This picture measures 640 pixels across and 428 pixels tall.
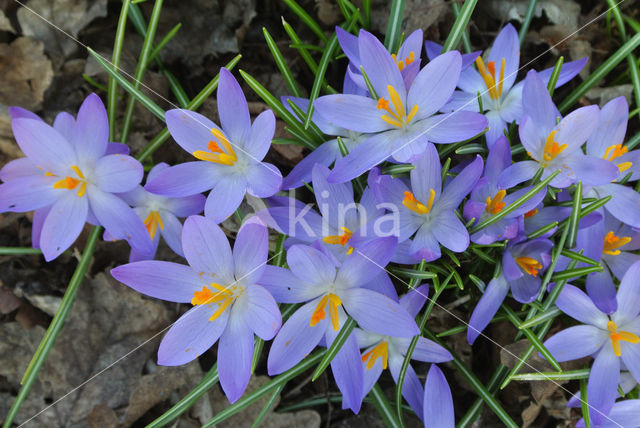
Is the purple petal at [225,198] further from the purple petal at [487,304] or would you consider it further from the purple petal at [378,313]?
the purple petal at [487,304]

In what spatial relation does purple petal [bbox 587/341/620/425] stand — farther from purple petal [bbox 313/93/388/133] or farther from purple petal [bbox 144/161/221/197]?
purple petal [bbox 144/161/221/197]

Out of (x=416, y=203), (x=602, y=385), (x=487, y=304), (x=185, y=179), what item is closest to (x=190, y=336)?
(x=185, y=179)

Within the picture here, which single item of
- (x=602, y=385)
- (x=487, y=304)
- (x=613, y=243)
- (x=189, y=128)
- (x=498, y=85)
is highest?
(x=498, y=85)

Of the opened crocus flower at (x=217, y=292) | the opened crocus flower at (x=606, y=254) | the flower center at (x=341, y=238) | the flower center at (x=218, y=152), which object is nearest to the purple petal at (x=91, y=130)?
the flower center at (x=218, y=152)

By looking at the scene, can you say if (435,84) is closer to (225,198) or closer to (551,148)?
(551,148)

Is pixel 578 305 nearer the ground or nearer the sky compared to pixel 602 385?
nearer the sky

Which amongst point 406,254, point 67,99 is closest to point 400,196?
point 406,254

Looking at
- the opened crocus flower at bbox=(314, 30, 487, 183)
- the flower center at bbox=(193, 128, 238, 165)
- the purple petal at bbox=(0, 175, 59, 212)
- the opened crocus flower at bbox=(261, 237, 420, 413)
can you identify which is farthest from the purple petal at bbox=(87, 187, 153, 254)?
the opened crocus flower at bbox=(314, 30, 487, 183)
